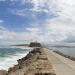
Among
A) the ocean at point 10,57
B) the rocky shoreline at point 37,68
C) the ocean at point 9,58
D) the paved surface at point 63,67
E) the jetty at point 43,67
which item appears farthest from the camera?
the ocean at point 10,57

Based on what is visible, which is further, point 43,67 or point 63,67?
point 63,67

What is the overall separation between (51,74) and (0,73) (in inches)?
362

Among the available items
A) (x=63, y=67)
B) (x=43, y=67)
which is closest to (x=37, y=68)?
(x=43, y=67)

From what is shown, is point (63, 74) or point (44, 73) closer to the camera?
point (44, 73)

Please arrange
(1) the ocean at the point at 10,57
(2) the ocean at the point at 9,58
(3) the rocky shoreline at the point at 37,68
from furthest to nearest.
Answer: (1) the ocean at the point at 10,57 < (2) the ocean at the point at 9,58 < (3) the rocky shoreline at the point at 37,68

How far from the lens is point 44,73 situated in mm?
6621

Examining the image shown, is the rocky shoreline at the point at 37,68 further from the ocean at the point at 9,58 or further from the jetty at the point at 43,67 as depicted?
the ocean at the point at 9,58

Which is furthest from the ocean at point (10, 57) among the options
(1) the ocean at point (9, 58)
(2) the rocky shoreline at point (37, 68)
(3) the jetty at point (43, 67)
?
(2) the rocky shoreline at point (37, 68)

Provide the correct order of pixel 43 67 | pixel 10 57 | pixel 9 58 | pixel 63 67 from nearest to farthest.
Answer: pixel 43 67
pixel 63 67
pixel 9 58
pixel 10 57

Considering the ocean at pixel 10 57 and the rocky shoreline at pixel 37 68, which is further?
the ocean at pixel 10 57

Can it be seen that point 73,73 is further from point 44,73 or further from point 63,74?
point 44,73

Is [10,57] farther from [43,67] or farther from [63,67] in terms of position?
[43,67]

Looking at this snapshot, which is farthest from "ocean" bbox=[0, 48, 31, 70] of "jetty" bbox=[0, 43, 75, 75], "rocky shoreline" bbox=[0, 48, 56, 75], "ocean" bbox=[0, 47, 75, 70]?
"rocky shoreline" bbox=[0, 48, 56, 75]

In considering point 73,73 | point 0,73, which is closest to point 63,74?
point 73,73
